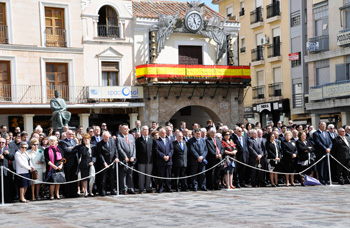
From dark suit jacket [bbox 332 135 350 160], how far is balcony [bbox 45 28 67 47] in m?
16.2

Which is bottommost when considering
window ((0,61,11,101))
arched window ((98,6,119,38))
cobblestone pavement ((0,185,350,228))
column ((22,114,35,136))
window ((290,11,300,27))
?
cobblestone pavement ((0,185,350,228))

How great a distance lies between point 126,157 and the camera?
1645 centimetres

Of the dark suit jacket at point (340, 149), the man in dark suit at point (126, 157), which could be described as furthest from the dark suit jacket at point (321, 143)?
the man in dark suit at point (126, 157)

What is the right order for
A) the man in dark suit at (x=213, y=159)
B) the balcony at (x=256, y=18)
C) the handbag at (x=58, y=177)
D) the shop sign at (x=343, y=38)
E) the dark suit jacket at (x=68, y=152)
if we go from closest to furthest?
the handbag at (x=58, y=177)
the dark suit jacket at (x=68, y=152)
the man in dark suit at (x=213, y=159)
the shop sign at (x=343, y=38)
the balcony at (x=256, y=18)

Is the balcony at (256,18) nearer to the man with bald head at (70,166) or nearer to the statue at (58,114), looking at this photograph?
the statue at (58,114)

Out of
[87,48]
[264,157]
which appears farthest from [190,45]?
[264,157]

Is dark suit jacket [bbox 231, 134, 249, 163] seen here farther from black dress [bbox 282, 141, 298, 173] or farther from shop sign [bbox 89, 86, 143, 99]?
shop sign [bbox 89, 86, 143, 99]

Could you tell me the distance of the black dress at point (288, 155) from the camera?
18094 mm

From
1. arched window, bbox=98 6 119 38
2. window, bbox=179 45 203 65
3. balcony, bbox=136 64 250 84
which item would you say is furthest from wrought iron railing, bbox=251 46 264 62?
arched window, bbox=98 6 119 38

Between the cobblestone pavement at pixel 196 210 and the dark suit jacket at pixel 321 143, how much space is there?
254 centimetres

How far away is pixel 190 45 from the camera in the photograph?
33.8 meters

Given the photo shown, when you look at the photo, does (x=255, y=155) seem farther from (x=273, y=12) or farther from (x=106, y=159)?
(x=273, y=12)

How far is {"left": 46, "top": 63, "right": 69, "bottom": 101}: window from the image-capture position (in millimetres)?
30366

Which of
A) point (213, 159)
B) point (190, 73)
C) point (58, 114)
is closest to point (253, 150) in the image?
point (213, 159)
